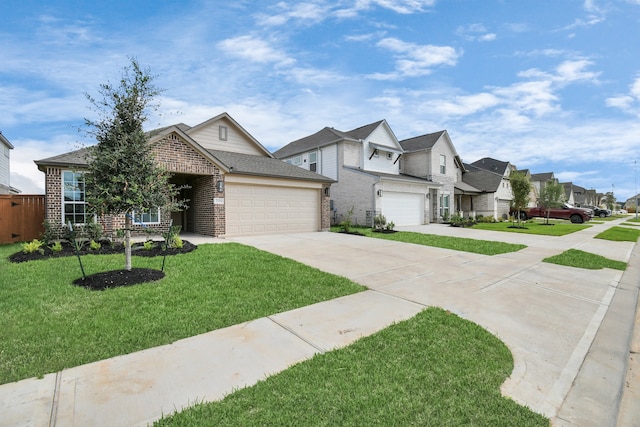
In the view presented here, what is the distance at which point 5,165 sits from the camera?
70.9 feet

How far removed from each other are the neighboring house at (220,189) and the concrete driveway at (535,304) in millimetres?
3870

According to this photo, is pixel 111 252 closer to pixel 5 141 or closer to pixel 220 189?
pixel 220 189

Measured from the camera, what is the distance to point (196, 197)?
1407cm

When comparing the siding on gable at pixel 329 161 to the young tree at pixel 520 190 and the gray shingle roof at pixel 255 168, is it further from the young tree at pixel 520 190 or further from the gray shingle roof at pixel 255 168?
the young tree at pixel 520 190

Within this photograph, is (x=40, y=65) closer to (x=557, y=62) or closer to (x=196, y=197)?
(x=196, y=197)

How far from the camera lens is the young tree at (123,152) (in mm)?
5633

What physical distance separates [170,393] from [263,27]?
38.0ft

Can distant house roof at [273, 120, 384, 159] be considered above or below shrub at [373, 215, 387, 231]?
above

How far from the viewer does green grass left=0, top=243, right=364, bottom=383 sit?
3.28m

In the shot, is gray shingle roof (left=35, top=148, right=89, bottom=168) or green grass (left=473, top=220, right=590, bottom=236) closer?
gray shingle roof (left=35, top=148, right=89, bottom=168)

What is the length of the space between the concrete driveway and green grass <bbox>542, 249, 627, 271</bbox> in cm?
30

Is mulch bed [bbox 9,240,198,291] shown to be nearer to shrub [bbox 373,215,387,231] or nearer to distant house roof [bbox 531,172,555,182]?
shrub [bbox 373,215,387,231]

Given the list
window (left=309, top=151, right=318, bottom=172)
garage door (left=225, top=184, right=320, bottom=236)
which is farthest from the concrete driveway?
window (left=309, top=151, right=318, bottom=172)

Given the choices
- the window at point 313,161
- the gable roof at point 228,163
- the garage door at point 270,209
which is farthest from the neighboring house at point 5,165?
the window at point 313,161
